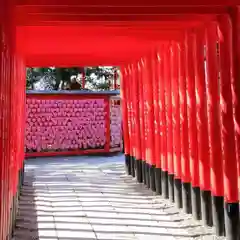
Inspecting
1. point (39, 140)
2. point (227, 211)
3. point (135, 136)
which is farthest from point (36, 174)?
point (227, 211)

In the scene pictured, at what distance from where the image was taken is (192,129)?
225 inches

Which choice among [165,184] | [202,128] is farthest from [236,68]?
[165,184]

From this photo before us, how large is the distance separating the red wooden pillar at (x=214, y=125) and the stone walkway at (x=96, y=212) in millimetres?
355

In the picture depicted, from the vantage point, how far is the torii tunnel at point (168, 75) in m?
4.36

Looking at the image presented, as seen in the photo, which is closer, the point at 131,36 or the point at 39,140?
the point at 131,36

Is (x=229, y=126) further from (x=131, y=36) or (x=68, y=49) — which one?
(x=68, y=49)

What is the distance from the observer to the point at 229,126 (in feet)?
15.3

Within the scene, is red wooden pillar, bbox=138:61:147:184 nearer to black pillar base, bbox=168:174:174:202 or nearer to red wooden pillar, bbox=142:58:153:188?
red wooden pillar, bbox=142:58:153:188

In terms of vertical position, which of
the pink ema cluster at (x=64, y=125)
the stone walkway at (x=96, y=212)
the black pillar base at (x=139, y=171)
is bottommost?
the stone walkway at (x=96, y=212)

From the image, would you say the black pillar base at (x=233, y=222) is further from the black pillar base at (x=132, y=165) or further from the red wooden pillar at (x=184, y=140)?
the black pillar base at (x=132, y=165)

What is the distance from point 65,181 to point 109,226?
4184 mm

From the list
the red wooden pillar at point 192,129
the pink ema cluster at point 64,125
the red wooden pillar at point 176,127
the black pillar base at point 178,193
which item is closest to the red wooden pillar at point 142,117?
the red wooden pillar at point 176,127

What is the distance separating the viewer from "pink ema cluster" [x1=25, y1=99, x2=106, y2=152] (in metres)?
15.0

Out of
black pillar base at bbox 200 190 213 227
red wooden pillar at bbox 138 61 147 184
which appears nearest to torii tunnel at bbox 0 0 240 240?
black pillar base at bbox 200 190 213 227
